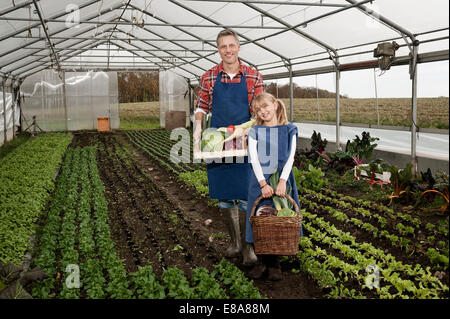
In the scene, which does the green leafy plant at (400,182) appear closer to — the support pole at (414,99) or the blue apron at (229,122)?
the support pole at (414,99)

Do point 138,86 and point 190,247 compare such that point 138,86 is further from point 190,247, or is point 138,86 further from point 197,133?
point 197,133

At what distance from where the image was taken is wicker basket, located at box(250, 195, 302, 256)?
2.95m

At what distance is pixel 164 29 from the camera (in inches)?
509

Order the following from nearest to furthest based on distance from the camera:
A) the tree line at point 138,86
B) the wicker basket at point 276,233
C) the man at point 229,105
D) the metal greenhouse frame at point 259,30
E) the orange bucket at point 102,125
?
the wicker basket at point 276,233
the man at point 229,105
the metal greenhouse frame at point 259,30
the orange bucket at point 102,125
the tree line at point 138,86

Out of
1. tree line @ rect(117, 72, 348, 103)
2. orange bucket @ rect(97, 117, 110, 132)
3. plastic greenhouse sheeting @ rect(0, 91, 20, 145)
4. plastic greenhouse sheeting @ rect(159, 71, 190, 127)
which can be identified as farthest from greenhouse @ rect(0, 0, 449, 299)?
tree line @ rect(117, 72, 348, 103)

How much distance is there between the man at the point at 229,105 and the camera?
3.38m

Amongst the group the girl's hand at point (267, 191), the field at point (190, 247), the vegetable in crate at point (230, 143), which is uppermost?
the vegetable in crate at point (230, 143)

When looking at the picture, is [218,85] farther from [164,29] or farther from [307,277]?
[164,29]

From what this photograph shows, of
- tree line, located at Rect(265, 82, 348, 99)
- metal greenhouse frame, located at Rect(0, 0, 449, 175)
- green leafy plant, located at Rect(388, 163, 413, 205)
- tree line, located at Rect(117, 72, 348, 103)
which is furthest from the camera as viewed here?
tree line, located at Rect(117, 72, 348, 103)

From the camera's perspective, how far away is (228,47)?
3223 mm

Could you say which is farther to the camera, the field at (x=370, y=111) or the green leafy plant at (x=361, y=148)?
the green leafy plant at (x=361, y=148)

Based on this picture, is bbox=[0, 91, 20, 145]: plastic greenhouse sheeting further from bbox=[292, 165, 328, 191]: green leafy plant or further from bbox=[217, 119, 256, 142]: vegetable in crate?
bbox=[217, 119, 256, 142]: vegetable in crate

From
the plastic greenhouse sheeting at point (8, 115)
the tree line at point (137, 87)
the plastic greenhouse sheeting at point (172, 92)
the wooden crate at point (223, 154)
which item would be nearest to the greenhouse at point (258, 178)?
the wooden crate at point (223, 154)
